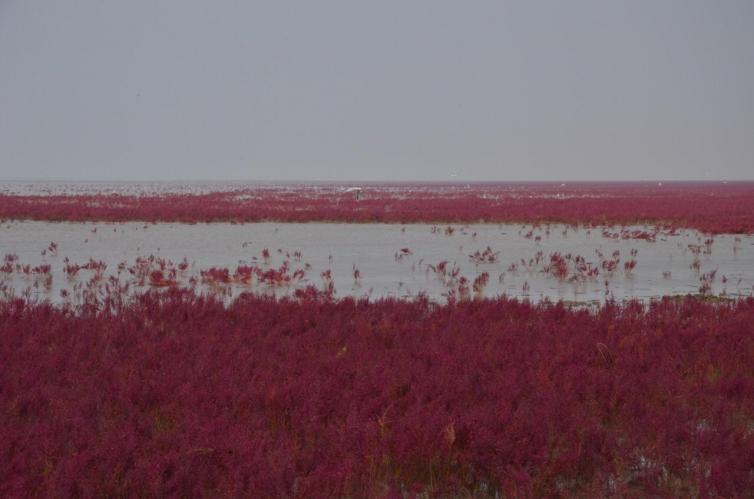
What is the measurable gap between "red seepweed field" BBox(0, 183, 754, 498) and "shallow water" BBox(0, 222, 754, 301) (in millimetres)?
2633

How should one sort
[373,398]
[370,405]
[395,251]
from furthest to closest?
[395,251] < [373,398] < [370,405]

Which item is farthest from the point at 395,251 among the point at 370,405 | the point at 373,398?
the point at 370,405

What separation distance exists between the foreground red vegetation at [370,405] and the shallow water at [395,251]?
3.85 metres

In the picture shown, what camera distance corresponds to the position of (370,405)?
19.3 ft

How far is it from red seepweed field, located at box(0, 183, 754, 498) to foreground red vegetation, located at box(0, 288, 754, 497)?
2 cm

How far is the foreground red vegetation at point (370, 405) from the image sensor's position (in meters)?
4.73

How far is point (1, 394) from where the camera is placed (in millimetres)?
6086

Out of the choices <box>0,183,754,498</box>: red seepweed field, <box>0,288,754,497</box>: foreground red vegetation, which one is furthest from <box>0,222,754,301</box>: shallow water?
<box>0,288,754,497</box>: foreground red vegetation

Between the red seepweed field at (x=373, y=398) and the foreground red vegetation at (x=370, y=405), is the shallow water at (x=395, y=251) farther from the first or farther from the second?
the foreground red vegetation at (x=370, y=405)

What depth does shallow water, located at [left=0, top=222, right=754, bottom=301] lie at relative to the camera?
44.2 ft

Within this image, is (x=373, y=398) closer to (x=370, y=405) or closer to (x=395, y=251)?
(x=370, y=405)

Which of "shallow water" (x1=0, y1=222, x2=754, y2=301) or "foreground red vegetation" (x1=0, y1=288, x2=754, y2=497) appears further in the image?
"shallow water" (x1=0, y1=222, x2=754, y2=301)

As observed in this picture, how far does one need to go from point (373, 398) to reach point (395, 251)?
44.7 ft

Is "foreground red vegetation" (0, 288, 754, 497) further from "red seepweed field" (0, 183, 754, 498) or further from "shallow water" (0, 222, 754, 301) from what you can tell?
"shallow water" (0, 222, 754, 301)
